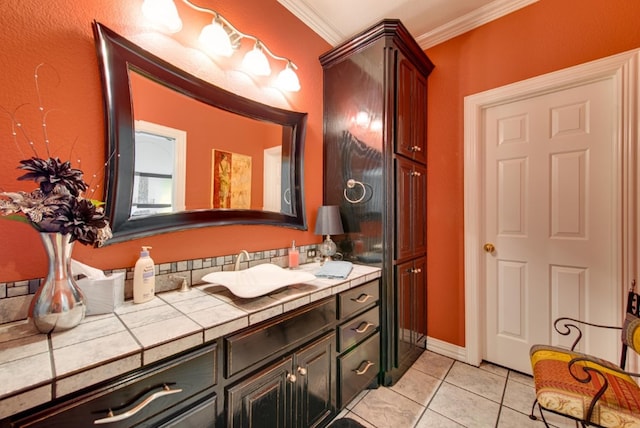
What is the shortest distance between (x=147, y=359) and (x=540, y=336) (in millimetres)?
2476

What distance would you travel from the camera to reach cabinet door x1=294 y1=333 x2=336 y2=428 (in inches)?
47.2

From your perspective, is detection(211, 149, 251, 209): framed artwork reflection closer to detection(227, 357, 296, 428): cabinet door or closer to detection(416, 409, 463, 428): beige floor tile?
detection(227, 357, 296, 428): cabinet door

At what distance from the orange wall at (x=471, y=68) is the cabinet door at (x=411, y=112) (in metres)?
0.12

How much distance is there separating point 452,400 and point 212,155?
2.20m

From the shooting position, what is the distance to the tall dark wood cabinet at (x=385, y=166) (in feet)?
5.90

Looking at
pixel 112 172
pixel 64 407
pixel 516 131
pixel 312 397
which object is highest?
pixel 516 131

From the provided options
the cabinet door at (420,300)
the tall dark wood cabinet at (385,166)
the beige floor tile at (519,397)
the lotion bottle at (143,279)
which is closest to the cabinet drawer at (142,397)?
the lotion bottle at (143,279)

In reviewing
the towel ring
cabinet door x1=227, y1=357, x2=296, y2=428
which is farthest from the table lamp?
cabinet door x1=227, y1=357, x2=296, y2=428

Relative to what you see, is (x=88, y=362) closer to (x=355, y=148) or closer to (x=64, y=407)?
(x=64, y=407)

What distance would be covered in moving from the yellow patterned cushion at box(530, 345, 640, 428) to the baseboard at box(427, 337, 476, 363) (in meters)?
0.87

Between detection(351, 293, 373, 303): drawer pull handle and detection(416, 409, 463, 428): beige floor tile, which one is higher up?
detection(351, 293, 373, 303): drawer pull handle

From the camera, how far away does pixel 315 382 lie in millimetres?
1284

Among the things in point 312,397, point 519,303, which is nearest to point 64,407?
point 312,397

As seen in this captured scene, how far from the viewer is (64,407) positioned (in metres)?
0.61
